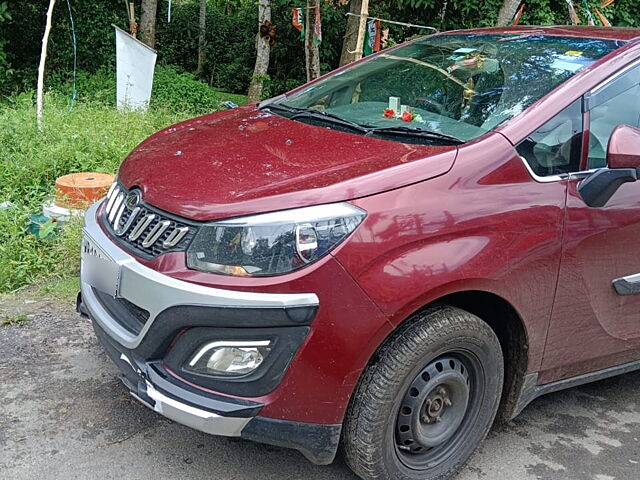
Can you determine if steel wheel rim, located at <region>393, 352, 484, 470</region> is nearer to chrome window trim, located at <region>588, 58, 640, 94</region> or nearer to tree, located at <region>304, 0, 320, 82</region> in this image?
chrome window trim, located at <region>588, 58, 640, 94</region>

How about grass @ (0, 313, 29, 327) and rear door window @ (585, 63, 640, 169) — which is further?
grass @ (0, 313, 29, 327)

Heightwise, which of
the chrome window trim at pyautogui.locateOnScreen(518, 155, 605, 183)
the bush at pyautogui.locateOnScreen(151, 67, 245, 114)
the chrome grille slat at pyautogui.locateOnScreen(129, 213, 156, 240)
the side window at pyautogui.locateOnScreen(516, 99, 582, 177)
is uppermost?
the side window at pyautogui.locateOnScreen(516, 99, 582, 177)

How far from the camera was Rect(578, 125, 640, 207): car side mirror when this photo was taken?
248cm

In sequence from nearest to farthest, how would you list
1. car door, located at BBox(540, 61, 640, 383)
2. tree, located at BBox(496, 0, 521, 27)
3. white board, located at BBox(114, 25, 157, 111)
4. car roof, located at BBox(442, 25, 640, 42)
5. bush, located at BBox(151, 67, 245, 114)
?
car door, located at BBox(540, 61, 640, 383)
car roof, located at BBox(442, 25, 640, 42)
white board, located at BBox(114, 25, 157, 111)
tree, located at BBox(496, 0, 521, 27)
bush, located at BBox(151, 67, 245, 114)

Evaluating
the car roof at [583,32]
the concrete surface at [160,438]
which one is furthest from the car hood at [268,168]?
the car roof at [583,32]

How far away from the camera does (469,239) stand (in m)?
2.31

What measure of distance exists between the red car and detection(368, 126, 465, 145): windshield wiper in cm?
2

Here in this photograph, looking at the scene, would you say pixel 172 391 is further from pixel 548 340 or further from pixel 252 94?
pixel 252 94

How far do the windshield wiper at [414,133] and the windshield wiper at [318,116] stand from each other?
0.05 meters

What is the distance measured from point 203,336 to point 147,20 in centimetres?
980

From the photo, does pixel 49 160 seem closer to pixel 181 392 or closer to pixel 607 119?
pixel 181 392

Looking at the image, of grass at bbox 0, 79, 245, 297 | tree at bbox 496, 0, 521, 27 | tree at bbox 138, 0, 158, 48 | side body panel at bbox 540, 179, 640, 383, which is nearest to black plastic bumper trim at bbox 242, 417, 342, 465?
side body panel at bbox 540, 179, 640, 383

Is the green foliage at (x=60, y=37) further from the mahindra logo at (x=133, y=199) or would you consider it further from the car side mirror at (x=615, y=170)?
the car side mirror at (x=615, y=170)

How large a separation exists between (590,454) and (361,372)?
1.35 meters
